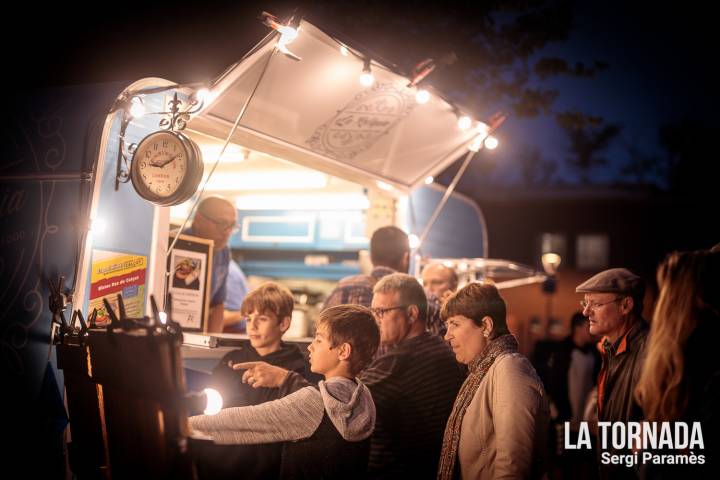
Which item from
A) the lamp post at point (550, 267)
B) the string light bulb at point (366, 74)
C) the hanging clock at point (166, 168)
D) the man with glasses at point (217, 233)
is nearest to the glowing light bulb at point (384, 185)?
the man with glasses at point (217, 233)

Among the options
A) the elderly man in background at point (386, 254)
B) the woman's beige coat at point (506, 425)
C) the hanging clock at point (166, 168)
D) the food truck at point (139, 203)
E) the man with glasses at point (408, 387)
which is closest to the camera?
the food truck at point (139, 203)

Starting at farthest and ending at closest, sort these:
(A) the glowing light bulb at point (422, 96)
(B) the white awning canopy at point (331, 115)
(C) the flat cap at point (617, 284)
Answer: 1. (A) the glowing light bulb at point (422, 96)
2. (B) the white awning canopy at point (331, 115)
3. (C) the flat cap at point (617, 284)

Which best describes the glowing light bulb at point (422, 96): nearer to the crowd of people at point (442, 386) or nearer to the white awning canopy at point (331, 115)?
the white awning canopy at point (331, 115)

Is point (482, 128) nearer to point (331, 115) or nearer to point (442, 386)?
point (331, 115)

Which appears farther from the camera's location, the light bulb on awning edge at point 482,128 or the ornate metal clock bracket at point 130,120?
the light bulb on awning edge at point 482,128

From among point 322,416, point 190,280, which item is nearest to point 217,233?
point 190,280

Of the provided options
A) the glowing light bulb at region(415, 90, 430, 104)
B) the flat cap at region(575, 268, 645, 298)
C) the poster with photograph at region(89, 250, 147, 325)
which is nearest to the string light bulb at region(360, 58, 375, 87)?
the glowing light bulb at region(415, 90, 430, 104)

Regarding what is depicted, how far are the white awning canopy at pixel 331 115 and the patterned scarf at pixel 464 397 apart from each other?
99.0 inches

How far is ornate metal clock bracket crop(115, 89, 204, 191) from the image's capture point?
4.67 m

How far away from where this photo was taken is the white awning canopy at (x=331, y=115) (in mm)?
5016

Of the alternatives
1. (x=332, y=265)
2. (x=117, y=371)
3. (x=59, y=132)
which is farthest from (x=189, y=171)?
(x=332, y=265)

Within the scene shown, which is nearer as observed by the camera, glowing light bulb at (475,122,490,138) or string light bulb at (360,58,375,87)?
string light bulb at (360,58,375,87)

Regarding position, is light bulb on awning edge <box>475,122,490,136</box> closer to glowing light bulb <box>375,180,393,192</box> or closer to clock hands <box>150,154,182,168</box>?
glowing light bulb <box>375,180,393,192</box>

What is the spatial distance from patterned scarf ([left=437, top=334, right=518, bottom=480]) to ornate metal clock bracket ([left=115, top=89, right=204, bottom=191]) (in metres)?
2.62
